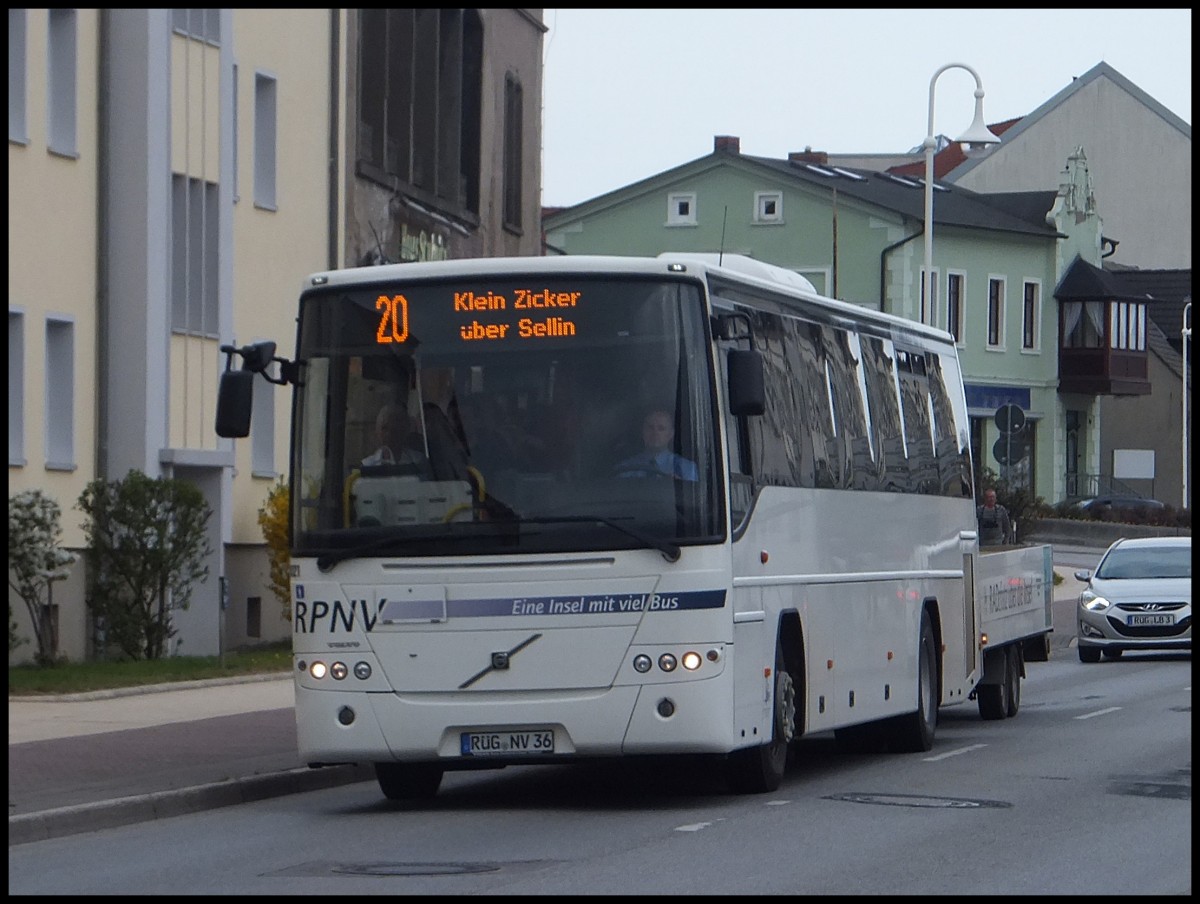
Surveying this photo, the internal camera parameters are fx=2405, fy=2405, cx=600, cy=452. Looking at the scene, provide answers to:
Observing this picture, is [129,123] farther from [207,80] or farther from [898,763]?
[898,763]

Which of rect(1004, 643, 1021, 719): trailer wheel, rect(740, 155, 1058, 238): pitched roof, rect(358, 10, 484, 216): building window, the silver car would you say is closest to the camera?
rect(1004, 643, 1021, 719): trailer wheel

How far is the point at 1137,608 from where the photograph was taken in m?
30.7

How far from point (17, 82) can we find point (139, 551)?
5301 mm

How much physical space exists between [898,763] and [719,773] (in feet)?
5.61

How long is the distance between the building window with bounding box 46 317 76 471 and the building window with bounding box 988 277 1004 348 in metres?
51.6

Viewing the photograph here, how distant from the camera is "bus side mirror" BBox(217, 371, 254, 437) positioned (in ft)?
44.1

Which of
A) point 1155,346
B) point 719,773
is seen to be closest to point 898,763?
point 719,773

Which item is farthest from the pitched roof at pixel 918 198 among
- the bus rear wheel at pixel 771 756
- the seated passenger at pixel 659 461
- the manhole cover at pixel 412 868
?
the manhole cover at pixel 412 868

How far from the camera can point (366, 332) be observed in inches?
548

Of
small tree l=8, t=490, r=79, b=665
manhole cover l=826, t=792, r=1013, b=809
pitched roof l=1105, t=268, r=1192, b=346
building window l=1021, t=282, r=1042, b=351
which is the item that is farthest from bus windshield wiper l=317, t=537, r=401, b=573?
pitched roof l=1105, t=268, r=1192, b=346

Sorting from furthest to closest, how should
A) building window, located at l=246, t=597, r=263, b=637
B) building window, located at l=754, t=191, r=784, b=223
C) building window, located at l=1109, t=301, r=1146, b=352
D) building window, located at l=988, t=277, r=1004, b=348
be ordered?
1. building window, located at l=1109, t=301, r=1146, b=352
2. building window, located at l=988, t=277, r=1004, b=348
3. building window, located at l=754, t=191, r=784, b=223
4. building window, located at l=246, t=597, r=263, b=637

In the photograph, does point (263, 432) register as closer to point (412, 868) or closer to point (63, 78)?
point (63, 78)

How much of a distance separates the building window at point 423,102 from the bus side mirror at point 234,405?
22.1m

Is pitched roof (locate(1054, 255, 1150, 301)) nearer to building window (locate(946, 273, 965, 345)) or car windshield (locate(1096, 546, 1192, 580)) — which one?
building window (locate(946, 273, 965, 345))
